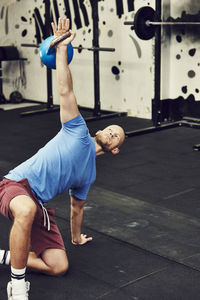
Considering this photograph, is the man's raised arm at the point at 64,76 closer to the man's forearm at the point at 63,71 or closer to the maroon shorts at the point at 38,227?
the man's forearm at the point at 63,71

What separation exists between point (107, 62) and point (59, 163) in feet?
13.5

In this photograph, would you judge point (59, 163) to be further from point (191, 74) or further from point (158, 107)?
point (191, 74)

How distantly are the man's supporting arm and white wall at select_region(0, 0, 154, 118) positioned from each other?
3.41 m

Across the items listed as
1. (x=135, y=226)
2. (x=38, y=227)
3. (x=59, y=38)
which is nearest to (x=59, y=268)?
(x=38, y=227)

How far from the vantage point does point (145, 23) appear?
5.34 meters

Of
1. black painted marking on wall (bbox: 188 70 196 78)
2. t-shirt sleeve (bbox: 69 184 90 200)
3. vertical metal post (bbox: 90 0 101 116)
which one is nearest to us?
t-shirt sleeve (bbox: 69 184 90 200)

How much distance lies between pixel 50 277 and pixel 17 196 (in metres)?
0.47

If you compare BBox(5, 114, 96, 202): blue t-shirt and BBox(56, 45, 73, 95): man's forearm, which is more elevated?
BBox(56, 45, 73, 95): man's forearm

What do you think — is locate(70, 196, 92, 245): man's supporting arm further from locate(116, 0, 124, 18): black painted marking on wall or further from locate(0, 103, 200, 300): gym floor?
locate(116, 0, 124, 18): black painted marking on wall

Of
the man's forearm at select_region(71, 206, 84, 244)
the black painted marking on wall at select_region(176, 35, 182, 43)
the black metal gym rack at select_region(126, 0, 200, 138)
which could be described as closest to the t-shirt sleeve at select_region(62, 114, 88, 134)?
the man's forearm at select_region(71, 206, 84, 244)

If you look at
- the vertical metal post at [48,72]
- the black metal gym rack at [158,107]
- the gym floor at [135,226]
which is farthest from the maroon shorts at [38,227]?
the vertical metal post at [48,72]

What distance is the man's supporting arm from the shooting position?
105 inches

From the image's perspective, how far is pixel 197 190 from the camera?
3.78 metres

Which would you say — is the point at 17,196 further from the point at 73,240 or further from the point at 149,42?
the point at 149,42
